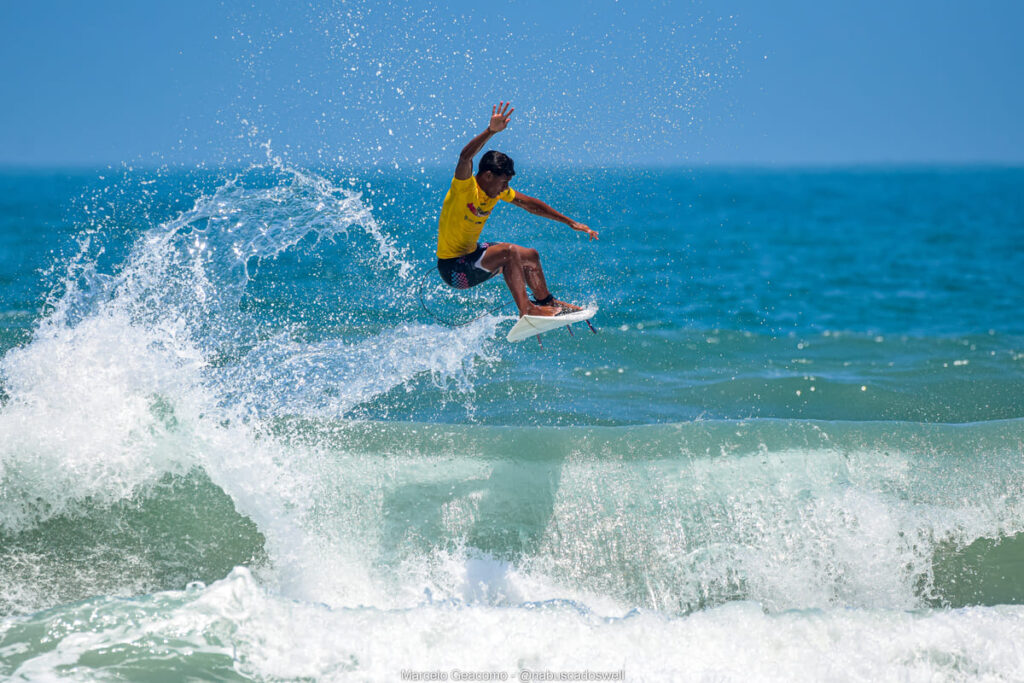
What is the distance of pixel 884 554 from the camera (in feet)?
18.3

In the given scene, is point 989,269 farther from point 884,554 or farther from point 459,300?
point 884,554

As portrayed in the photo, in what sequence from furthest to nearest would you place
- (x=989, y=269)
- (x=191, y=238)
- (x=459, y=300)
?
(x=989, y=269)
(x=459, y=300)
(x=191, y=238)

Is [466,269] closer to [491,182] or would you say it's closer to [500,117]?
[491,182]

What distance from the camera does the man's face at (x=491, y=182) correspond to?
5.85 meters

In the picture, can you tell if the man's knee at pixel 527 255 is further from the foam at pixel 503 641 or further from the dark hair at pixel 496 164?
the foam at pixel 503 641

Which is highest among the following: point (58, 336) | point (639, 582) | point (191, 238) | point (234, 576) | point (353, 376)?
point (191, 238)

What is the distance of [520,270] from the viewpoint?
614 centimetres

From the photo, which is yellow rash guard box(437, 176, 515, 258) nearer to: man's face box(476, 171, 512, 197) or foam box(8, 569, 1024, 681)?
man's face box(476, 171, 512, 197)

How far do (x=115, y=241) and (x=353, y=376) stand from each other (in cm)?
908

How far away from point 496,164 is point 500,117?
566mm

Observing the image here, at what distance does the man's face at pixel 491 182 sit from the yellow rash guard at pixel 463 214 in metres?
0.04

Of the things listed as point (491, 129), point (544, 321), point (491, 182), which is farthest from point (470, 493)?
point (491, 129)

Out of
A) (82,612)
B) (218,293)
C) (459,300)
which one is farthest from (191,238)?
(82,612)

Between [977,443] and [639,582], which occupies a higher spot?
[977,443]
